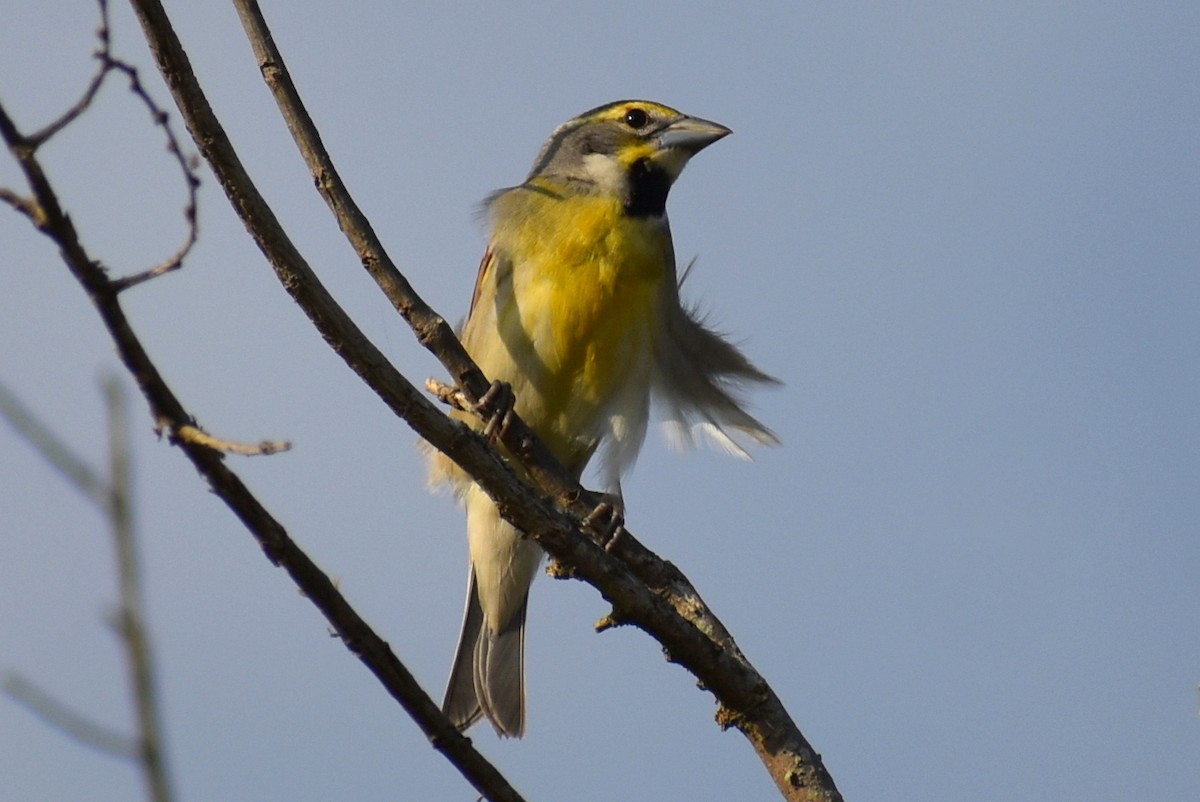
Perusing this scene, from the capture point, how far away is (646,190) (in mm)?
7305

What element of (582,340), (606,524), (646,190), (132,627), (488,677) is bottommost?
(132,627)

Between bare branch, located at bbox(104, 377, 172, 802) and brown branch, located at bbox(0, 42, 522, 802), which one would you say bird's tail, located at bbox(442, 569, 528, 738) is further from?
bare branch, located at bbox(104, 377, 172, 802)

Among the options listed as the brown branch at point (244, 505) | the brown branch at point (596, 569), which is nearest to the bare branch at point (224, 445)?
the brown branch at point (244, 505)

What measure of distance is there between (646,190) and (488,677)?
260 cm

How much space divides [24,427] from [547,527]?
2377mm

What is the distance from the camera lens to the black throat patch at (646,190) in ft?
23.5

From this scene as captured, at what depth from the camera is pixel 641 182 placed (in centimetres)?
735

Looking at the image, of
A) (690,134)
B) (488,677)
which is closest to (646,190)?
(690,134)

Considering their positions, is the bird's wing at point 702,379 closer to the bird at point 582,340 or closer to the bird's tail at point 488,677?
the bird at point 582,340

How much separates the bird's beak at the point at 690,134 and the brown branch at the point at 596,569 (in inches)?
111

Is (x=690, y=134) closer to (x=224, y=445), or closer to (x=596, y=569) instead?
(x=596, y=569)

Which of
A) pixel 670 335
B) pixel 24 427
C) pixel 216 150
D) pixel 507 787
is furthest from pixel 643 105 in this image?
pixel 24 427

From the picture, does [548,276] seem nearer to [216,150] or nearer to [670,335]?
[670,335]

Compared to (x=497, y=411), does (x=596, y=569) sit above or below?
below
